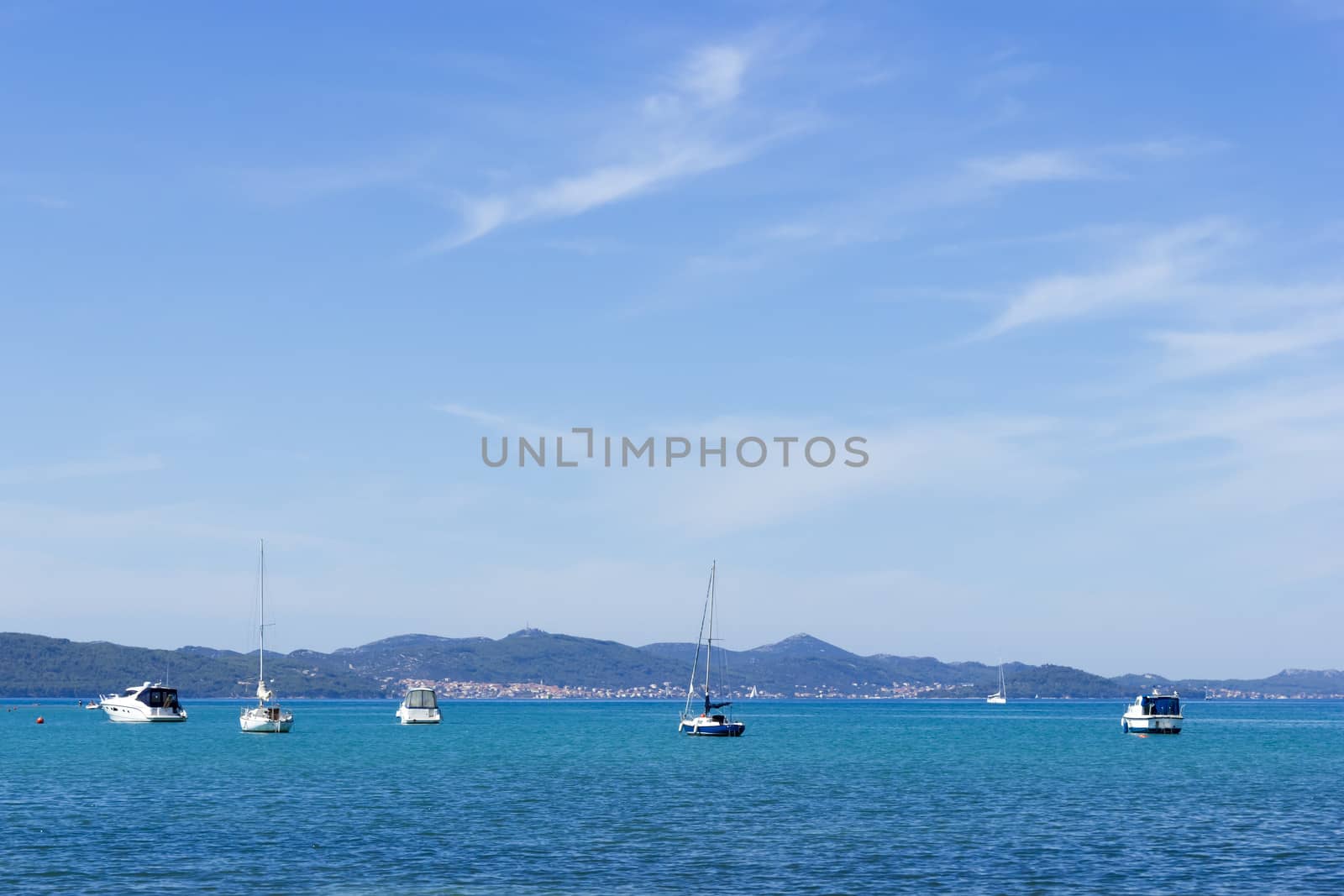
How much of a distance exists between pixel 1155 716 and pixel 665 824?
13341cm

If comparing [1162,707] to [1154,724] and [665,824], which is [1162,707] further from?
[665,824]

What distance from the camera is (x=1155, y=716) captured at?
182 metres

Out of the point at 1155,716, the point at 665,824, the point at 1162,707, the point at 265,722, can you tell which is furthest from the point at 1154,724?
the point at 665,824

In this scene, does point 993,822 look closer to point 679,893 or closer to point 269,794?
point 679,893

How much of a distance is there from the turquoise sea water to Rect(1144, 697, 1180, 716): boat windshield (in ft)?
179

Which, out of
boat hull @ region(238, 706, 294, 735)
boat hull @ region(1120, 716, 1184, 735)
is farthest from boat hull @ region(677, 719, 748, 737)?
boat hull @ region(1120, 716, 1184, 735)

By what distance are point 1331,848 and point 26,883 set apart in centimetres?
4986

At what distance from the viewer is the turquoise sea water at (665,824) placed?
4897 cm

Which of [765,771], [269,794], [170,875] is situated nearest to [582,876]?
[170,875]

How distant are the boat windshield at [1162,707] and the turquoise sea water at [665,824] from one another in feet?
179

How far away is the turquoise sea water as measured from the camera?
49.0m

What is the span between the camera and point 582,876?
49344 mm

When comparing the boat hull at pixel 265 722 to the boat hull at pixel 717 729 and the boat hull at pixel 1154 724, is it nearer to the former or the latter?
the boat hull at pixel 717 729

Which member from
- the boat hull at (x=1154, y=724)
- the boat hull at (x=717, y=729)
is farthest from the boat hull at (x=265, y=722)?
the boat hull at (x=1154, y=724)
